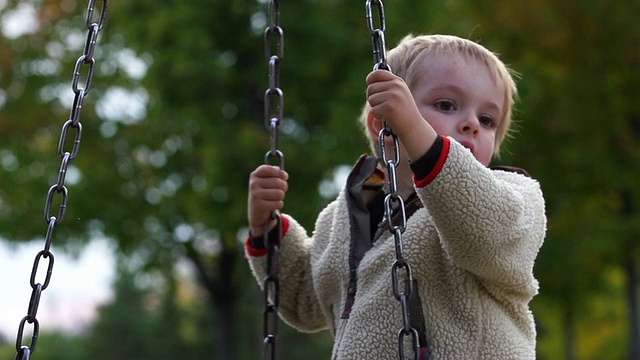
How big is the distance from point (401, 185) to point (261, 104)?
10.1 meters

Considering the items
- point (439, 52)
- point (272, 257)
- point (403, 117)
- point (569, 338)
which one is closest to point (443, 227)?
point (403, 117)

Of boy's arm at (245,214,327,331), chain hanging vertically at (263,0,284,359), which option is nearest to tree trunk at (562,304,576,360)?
boy's arm at (245,214,327,331)

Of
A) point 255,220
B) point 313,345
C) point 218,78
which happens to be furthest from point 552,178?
point 313,345

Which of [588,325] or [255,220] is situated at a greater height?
[588,325]

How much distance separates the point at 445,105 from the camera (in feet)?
10.0

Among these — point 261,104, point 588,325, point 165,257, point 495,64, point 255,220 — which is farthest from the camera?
point 588,325

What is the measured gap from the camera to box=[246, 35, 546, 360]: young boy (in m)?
2.70

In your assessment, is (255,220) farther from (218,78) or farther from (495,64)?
(218,78)

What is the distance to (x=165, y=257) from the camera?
597 inches

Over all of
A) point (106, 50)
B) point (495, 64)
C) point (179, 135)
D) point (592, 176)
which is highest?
point (106, 50)

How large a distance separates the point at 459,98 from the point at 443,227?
493mm

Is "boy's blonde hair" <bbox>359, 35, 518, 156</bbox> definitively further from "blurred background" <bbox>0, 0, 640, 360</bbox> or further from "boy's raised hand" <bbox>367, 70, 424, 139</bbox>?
"blurred background" <bbox>0, 0, 640, 360</bbox>

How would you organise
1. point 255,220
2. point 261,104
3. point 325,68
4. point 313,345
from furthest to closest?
point 313,345
point 261,104
point 325,68
point 255,220

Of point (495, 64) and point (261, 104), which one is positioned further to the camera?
point (261, 104)
